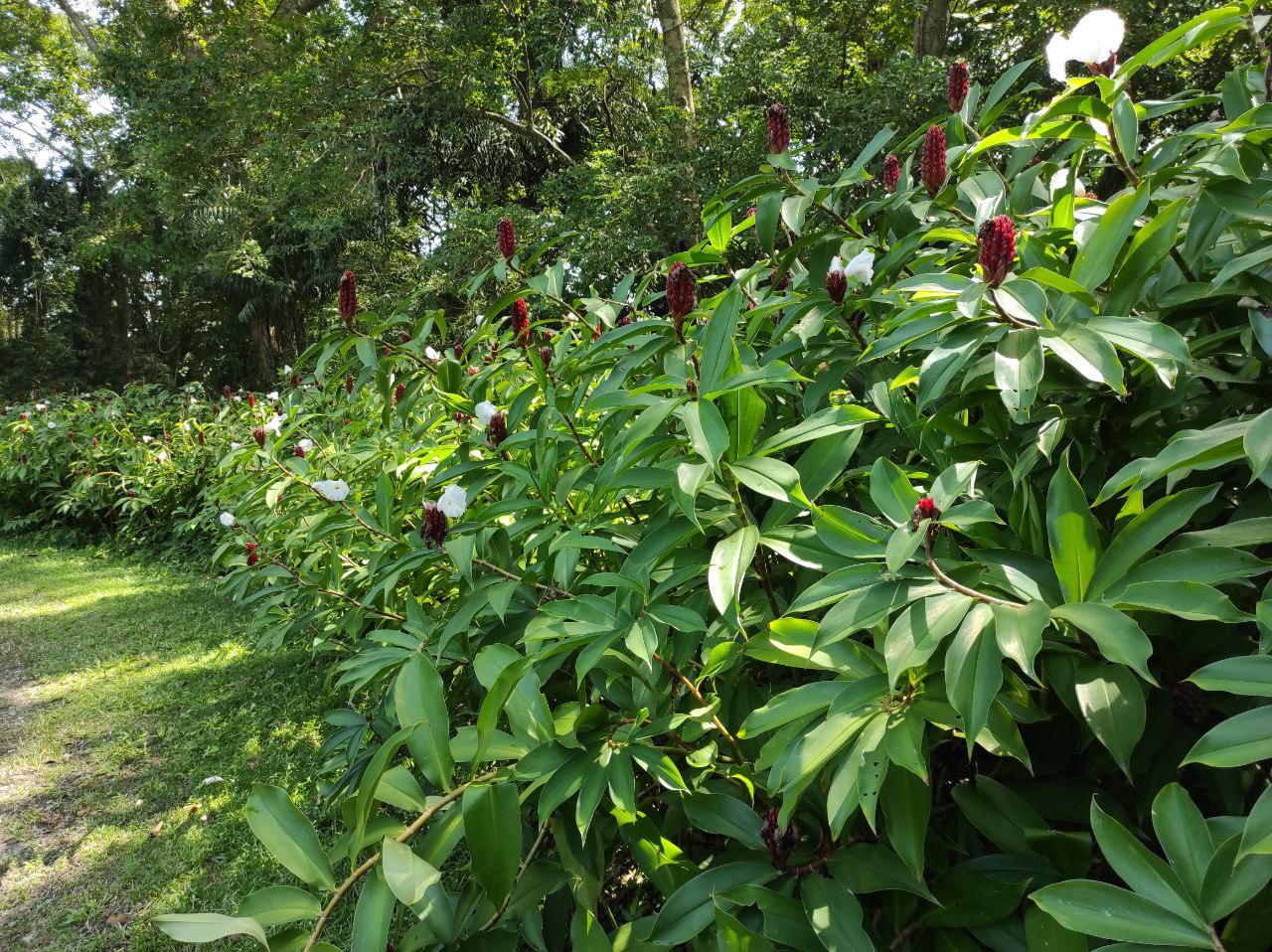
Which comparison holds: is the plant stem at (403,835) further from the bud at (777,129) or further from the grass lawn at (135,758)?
the grass lawn at (135,758)

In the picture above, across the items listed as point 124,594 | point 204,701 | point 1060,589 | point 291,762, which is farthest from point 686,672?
point 124,594

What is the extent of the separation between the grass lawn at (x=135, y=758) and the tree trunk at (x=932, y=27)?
34.3 feet

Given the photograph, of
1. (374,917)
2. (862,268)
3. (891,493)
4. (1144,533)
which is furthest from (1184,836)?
(862,268)

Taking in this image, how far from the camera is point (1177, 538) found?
2.61ft

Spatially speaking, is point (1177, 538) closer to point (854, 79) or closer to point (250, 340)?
point (854, 79)

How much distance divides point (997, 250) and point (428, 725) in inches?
35.9

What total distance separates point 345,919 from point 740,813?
1.58m

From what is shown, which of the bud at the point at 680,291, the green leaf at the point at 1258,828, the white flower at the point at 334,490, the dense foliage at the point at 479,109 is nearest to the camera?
the green leaf at the point at 1258,828

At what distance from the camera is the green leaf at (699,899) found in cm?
88

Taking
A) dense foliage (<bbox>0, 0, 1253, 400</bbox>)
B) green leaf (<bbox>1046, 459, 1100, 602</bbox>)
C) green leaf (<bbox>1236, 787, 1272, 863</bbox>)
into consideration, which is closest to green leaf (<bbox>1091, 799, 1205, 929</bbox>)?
green leaf (<bbox>1236, 787, 1272, 863</bbox>)

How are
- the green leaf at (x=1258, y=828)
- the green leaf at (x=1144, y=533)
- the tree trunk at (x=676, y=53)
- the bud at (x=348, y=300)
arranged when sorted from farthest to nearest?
1. the tree trunk at (x=676, y=53)
2. the bud at (x=348, y=300)
3. the green leaf at (x=1144, y=533)
4. the green leaf at (x=1258, y=828)

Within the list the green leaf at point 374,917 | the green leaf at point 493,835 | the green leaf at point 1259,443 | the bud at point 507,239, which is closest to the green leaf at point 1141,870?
the green leaf at point 1259,443

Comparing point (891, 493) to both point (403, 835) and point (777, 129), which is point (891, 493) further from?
point (777, 129)

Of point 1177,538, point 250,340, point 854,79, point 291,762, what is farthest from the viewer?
point 250,340
